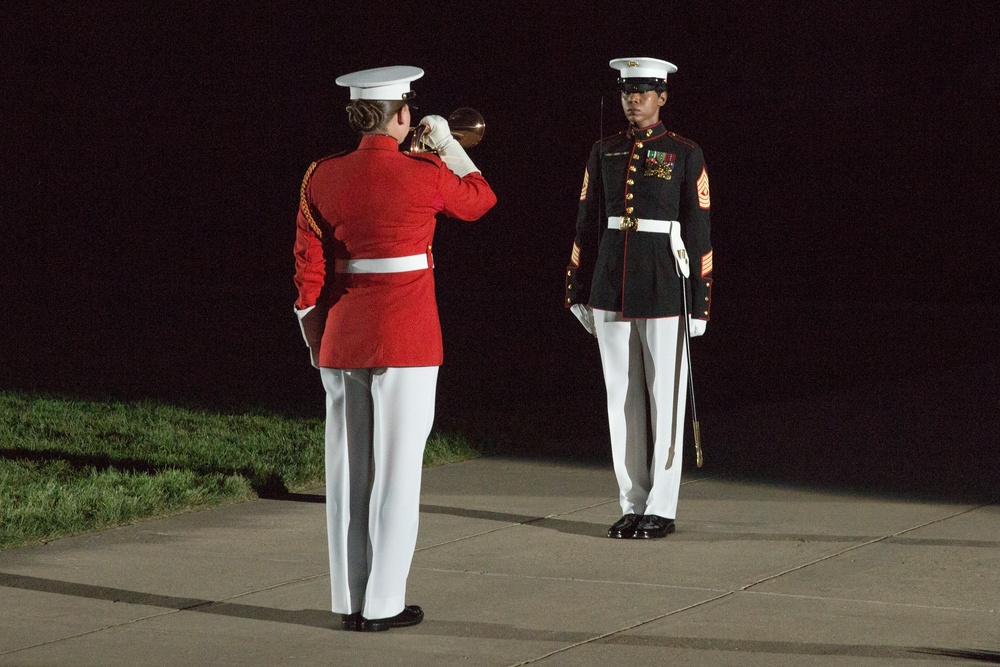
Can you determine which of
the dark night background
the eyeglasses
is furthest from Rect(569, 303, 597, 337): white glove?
the dark night background

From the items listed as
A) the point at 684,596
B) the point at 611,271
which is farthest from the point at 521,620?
the point at 611,271

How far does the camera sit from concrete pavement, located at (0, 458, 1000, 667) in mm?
5125

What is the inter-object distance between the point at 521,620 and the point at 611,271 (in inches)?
77.1

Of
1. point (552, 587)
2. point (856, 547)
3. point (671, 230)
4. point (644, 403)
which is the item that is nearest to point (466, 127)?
point (671, 230)

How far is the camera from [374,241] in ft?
17.2

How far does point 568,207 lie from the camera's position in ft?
72.2

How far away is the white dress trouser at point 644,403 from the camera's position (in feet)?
22.7

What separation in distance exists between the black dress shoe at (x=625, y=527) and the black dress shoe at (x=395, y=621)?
1.66m

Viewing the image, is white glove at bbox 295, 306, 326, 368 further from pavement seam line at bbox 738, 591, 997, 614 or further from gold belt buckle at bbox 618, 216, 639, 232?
gold belt buckle at bbox 618, 216, 639, 232

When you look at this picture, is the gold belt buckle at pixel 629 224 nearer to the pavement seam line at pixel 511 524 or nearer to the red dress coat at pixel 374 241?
the pavement seam line at pixel 511 524

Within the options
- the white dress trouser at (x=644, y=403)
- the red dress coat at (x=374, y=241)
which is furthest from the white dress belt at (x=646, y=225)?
the red dress coat at (x=374, y=241)

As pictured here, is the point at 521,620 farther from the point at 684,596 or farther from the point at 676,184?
the point at 676,184

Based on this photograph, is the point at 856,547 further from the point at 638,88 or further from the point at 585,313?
the point at 638,88

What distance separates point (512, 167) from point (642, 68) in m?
15.2
